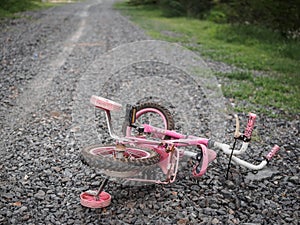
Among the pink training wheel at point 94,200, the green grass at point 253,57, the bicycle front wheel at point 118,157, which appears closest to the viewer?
the bicycle front wheel at point 118,157

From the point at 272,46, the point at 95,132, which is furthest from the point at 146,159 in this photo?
the point at 272,46

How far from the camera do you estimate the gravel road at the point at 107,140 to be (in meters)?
3.90

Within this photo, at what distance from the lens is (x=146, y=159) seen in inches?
151

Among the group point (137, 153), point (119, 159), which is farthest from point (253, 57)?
point (119, 159)

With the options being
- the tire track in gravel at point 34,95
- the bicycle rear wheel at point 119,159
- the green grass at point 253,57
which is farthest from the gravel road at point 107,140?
the green grass at point 253,57

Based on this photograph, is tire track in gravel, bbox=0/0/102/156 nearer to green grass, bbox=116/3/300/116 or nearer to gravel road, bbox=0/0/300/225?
gravel road, bbox=0/0/300/225

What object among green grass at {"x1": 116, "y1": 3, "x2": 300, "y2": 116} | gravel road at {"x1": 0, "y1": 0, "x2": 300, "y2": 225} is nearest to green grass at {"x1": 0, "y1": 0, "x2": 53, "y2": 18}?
green grass at {"x1": 116, "y1": 3, "x2": 300, "y2": 116}

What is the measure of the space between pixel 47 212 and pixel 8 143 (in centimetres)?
189

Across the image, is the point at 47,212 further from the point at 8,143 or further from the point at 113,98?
the point at 113,98

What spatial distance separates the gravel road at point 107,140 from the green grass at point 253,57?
635mm

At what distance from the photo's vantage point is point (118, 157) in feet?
13.1

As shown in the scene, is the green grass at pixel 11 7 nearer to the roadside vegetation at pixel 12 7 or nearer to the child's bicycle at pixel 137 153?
the roadside vegetation at pixel 12 7

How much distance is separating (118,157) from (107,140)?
1.70m

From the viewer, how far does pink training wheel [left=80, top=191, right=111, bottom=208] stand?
152 inches
